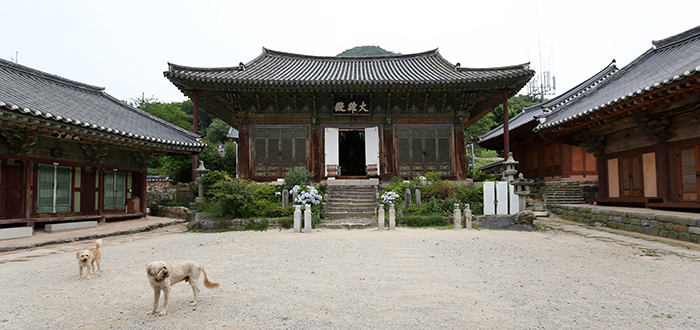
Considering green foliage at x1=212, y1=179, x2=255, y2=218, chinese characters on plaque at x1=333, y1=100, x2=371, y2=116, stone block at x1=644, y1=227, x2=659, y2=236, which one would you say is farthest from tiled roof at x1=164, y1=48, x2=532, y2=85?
stone block at x1=644, y1=227, x2=659, y2=236

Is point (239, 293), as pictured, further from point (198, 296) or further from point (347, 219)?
point (347, 219)

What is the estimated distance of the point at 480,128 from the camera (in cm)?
2959

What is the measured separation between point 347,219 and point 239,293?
750cm

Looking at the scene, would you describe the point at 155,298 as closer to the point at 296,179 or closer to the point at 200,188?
the point at 296,179

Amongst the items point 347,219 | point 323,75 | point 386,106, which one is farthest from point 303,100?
point 347,219

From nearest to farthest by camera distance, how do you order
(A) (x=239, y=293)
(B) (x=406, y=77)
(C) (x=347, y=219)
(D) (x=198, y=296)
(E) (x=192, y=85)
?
1. (D) (x=198, y=296)
2. (A) (x=239, y=293)
3. (C) (x=347, y=219)
4. (E) (x=192, y=85)
5. (B) (x=406, y=77)

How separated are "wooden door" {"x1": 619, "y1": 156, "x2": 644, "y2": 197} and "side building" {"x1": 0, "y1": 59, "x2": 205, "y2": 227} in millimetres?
15749

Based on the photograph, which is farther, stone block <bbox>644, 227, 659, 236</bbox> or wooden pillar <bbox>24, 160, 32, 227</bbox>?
wooden pillar <bbox>24, 160, 32, 227</bbox>

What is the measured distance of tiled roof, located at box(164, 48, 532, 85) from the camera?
13.6 metres

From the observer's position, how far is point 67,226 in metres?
9.94

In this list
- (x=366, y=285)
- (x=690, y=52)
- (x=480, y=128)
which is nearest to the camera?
(x=366, y=285)

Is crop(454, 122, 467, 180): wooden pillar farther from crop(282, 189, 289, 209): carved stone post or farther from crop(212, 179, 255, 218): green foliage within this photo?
crop(212, 179, 255, 218): green foliage

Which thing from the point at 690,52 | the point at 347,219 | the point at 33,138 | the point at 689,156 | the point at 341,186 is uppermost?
the point at 690,52

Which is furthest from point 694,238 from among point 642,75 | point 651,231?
point 642,75
